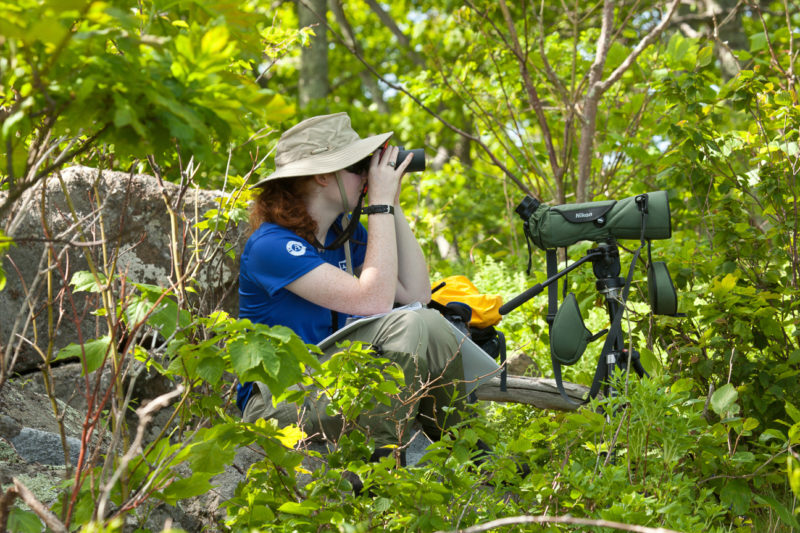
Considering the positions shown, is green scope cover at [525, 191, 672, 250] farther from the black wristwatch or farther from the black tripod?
the black wristwatch

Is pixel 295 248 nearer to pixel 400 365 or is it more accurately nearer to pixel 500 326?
pixel 400 365

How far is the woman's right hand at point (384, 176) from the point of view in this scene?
8.96ft

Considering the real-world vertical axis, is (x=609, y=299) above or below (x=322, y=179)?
below

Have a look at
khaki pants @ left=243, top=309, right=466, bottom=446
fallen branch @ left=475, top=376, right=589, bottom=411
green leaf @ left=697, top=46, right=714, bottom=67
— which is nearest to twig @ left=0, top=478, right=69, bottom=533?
khaki pants @ left=243, top=309, right=466, bottom=446

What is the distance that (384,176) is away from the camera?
2.75 meters

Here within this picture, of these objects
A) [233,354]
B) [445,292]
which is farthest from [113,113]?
[445,292]

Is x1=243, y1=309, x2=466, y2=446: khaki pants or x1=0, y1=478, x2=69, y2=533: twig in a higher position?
x1=0, y1=478, x2=69, y2=533: twig

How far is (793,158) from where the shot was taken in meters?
2.98

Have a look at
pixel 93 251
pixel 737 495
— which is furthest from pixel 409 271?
pixel 737 495

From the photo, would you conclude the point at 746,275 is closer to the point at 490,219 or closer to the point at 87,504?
the point at 87,504

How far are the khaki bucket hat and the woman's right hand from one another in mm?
64

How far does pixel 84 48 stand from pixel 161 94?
163mm

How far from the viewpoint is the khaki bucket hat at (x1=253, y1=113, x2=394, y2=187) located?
2.69 m

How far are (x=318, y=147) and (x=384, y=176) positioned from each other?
266mm
